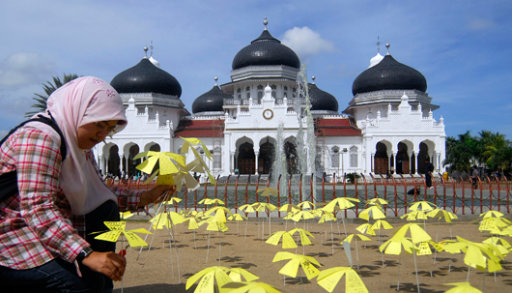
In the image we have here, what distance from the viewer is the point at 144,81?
41656mm

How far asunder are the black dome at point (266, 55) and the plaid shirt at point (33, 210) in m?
39.9

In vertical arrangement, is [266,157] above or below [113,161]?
above

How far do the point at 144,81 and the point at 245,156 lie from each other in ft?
44.7

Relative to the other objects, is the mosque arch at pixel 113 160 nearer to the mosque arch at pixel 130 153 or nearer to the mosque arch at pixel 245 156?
the mosque arch at pixel 130 153

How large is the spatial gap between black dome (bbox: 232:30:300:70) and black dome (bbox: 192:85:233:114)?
655cm

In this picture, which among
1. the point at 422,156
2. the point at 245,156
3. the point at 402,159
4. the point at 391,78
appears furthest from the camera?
the point at 391,78

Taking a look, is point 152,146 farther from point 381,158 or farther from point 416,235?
point 416,235

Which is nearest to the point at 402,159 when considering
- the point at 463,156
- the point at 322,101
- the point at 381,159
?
the point at 381,159

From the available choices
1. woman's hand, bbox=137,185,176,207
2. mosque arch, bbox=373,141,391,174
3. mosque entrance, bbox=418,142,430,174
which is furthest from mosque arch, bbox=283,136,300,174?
woman's hand, bbox=137,185,176,207

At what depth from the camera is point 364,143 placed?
36500 mm

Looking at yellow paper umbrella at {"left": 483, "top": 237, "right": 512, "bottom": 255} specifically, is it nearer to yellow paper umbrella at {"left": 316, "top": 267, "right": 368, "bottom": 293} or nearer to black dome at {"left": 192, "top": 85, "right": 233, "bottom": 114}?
yellow paper umbrella at {"left": 316, "top": 267, "right": 368, "bottom": 293}

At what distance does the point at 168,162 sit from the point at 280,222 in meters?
6.38

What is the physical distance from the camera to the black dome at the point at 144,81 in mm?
41688

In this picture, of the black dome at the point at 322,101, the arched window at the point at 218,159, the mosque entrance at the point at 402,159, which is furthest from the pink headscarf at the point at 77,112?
the black dome at the point at 322,101
